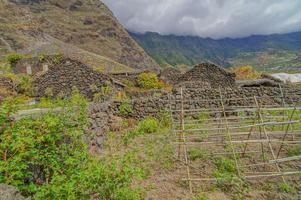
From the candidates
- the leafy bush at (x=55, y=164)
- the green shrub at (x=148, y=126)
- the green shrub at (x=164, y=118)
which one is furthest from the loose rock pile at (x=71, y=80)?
the leafy bush at (x=55, y=164)

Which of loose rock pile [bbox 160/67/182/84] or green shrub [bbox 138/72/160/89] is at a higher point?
loose rock pile [bbox 160/67/182/84]

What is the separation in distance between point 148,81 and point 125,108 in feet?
57.7

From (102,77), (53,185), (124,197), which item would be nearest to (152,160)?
(124,197)

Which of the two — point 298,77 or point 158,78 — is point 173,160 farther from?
point 298,77

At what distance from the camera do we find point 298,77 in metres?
38.1

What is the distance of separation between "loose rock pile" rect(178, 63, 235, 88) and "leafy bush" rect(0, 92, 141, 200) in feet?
53.8

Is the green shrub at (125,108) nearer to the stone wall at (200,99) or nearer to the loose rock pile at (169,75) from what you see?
the stone wall at (200,99)

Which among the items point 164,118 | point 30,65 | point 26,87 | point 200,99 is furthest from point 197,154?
point 30,65

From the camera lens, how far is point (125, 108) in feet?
51.9

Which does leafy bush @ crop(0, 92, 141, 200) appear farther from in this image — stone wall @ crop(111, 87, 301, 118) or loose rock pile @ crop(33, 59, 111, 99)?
loose rock pile @ crop(33, 59, 111, 99)

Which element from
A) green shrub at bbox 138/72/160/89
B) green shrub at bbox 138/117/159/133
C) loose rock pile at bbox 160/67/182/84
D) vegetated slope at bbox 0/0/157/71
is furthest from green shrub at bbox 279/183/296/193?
vegetated slope at bbox 0/0/157/71

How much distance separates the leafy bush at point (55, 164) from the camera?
20.0ft

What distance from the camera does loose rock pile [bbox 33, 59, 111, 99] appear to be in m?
17.6

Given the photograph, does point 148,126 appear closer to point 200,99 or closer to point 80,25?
point 200,99
